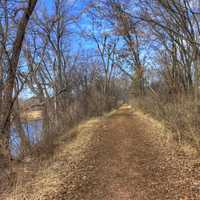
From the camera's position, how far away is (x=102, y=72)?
26.4m

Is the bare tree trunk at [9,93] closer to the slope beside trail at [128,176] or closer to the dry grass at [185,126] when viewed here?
the slope beside trail at [128,176]

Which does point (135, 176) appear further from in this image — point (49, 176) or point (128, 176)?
point (49, 176)

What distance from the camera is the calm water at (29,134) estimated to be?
6.00 m

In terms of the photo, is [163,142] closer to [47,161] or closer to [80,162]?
[80,162]

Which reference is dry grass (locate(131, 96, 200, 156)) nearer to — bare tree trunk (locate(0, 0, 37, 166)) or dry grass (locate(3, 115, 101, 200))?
dry grass (locate(3, 115, 101, 200))

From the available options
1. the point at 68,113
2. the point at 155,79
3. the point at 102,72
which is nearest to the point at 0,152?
the point at 68,113

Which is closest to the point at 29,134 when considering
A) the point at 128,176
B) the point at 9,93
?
the point at 9,93

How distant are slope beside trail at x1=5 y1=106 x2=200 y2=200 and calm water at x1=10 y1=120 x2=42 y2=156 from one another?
45.9 inches

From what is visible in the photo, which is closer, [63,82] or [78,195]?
[78,195]

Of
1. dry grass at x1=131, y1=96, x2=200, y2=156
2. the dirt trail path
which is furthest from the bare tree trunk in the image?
dry grass at x1=131, y1=96, x2=200, y2=156

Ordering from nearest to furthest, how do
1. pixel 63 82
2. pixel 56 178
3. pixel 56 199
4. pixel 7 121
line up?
1. pixel 56 199
2. pixel 56 178
3. pixel 7 121
4. pixel 63 82

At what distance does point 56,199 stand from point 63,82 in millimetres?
12024

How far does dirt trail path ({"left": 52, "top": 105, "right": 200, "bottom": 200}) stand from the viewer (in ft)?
13.6

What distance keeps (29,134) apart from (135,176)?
3926 mm
